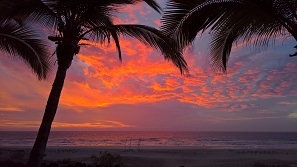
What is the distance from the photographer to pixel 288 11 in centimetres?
477

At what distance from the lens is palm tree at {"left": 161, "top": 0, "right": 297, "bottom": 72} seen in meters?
4.74

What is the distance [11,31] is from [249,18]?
6.77 metres

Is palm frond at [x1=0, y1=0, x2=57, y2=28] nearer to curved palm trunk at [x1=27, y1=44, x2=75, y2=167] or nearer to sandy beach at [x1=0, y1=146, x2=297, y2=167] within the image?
curved palm trunk at [x1=27, y1=44, x2=75, y2=167]

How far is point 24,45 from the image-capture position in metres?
8.51

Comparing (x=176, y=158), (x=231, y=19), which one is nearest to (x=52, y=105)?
(x=231, y=19)

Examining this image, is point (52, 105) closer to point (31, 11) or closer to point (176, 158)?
point (31, 11)

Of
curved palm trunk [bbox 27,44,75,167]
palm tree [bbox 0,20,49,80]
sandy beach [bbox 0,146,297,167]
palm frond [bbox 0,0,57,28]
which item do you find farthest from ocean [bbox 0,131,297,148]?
curved palm trunk [bbox 27,44,75,167]

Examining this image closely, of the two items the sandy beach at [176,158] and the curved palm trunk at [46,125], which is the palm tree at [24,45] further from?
the sandy beach at [176,158]

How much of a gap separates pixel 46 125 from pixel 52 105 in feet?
1.35

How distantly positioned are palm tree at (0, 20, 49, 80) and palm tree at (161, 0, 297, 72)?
4533mm

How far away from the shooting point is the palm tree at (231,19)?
15.5 ft

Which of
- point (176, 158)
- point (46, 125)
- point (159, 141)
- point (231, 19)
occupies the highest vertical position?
point (231, 19)

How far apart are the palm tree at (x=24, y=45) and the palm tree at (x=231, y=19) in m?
4.53

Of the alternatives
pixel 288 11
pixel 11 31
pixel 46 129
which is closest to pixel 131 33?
pixel 46 129
